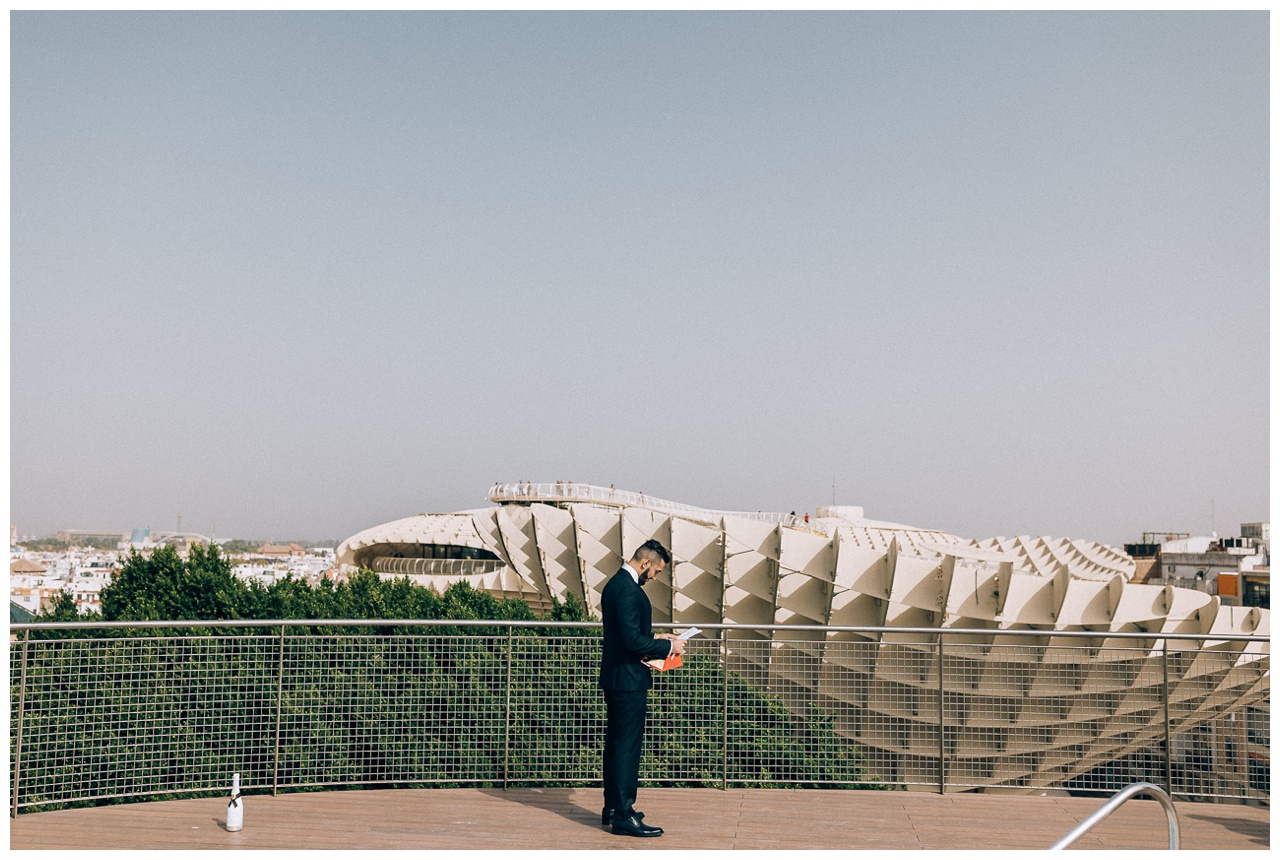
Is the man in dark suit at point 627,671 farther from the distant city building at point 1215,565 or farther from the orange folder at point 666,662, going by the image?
the distant city building at point 1215,565

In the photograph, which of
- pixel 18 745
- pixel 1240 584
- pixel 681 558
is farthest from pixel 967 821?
pixel 1240 584

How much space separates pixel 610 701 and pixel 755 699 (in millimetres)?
2911

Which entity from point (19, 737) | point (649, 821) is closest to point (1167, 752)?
point (649, 821)

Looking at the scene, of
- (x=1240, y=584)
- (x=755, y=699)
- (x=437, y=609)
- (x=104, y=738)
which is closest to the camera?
(x=104, y=738)

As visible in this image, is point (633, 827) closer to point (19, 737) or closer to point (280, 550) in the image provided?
point (19, 737)

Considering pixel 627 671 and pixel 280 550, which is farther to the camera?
pixel 280 550

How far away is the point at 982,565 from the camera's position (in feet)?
121

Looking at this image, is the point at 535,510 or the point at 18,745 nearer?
the point at 18,745

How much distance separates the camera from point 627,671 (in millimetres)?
5184

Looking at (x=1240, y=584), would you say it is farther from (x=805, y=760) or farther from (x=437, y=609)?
(x=805, y=760)

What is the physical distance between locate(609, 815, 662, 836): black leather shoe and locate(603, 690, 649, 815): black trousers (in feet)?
0.17

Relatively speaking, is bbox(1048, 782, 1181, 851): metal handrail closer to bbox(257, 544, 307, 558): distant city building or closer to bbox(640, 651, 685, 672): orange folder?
bbox(640, 651, 685, 672): orange folder

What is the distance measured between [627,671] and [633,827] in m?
0.89

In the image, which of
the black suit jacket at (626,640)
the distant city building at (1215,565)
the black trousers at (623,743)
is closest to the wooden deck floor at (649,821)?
the black trousers at (623,743)
